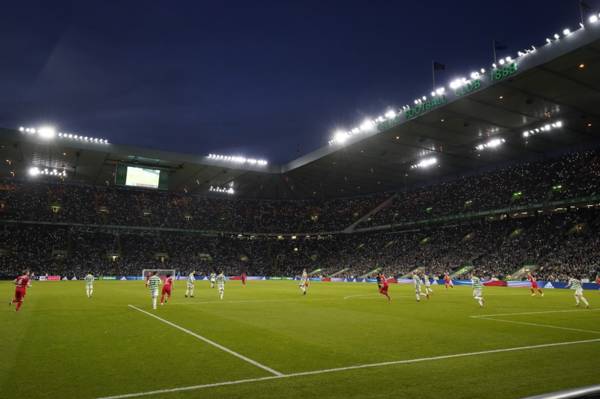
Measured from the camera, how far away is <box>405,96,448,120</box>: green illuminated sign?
36.3 meters

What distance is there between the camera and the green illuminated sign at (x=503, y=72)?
1202 inches

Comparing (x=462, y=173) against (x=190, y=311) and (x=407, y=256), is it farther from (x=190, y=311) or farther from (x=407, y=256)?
(x=190, y=311)

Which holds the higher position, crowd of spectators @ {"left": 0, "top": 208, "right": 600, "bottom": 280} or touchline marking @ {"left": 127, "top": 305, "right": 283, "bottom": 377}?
crowd of spectators @ {"left": 0, "top": 208, "right": 600, "bottom": 280}

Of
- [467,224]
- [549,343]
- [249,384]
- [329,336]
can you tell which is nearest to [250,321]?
[329,336]

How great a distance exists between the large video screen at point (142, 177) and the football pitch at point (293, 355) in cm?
3595

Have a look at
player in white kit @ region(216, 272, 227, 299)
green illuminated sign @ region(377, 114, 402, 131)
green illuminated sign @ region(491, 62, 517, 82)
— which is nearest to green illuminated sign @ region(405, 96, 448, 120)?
green illuminated sign @ region(377, 114, 402, 131)

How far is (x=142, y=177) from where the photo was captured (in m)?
52.9

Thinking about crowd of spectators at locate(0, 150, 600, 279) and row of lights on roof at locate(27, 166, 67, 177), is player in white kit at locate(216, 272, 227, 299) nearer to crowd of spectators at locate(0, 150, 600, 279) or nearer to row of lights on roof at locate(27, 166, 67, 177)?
crowd of spectators at locate(0, 150, 600, 279)

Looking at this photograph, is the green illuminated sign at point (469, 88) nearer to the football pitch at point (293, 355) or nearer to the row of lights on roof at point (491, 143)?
the row of lights on roof at point (491, 143)

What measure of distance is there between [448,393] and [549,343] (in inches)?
265

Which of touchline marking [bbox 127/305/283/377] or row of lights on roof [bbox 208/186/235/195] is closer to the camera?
touchline marking [bbox 127/305/283/377]

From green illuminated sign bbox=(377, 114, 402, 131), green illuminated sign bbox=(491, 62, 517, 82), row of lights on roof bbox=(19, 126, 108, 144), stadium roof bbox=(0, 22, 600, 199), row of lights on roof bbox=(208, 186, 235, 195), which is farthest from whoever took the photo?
row of lights on roof bbox=(208, 186, 235, 195)

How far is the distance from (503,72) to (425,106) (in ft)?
26.0

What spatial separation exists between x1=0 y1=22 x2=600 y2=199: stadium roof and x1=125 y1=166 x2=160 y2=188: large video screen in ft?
7.17
